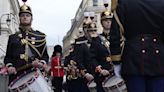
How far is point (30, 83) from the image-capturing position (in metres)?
7.50

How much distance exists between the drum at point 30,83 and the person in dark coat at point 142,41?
2070 mm

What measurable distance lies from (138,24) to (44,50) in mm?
3259

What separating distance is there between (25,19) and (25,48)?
1.49ft

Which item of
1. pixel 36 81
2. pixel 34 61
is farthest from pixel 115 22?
pixel 34 61

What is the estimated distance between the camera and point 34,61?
824 cm

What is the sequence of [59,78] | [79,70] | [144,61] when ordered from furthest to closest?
1. [59,78]
2. [79,70]
3. [144,61]

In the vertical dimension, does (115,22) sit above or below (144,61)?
above

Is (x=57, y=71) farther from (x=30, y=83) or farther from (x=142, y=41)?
(x=142, y=41)

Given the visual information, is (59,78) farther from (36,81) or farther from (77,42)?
(36,81)

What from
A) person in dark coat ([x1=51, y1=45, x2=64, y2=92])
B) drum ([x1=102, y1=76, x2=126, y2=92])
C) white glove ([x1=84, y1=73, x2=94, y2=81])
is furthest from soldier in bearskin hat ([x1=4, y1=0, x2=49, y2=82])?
person in dark coat ([x1=51, y1=45, x2=64, y2=92])

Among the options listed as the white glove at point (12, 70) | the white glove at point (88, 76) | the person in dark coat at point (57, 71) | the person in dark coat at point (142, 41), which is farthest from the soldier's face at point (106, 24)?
the person in dark coat at point (57, 71)

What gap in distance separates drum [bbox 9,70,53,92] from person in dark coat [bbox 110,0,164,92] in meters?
2.07

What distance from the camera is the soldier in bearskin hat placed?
332 inches

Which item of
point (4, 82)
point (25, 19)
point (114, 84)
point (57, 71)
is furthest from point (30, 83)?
point (57, 71)
